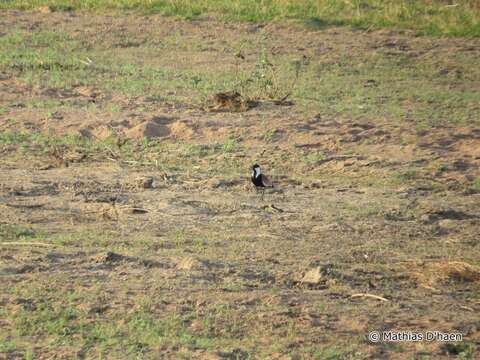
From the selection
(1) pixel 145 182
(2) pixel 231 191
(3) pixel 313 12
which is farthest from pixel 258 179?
(3) pixel 313 12

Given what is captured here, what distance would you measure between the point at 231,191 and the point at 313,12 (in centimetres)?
660

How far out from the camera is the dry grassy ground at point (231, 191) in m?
4.86

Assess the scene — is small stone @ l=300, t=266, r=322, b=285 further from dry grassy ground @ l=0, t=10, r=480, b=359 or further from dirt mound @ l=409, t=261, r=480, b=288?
dirt mound @ l=409, t=261, r=480, b=288

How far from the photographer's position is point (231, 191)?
295 inches

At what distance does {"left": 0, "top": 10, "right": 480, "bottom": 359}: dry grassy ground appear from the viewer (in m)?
4.86

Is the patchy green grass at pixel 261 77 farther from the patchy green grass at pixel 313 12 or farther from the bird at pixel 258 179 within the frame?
the bird at pixel 258 179

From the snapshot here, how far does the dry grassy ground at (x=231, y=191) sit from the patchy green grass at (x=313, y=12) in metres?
0.39

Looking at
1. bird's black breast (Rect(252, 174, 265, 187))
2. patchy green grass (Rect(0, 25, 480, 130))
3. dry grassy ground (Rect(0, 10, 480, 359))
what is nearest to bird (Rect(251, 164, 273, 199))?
bird's black breast (Rect(252, 174, 265, 187))

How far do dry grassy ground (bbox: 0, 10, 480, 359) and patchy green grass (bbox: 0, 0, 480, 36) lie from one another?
39cm

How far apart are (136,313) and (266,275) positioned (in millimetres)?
874

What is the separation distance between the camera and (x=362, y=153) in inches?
332

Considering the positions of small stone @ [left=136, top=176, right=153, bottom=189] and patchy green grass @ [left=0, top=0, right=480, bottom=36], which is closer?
small stone @ [left=136, top=176, right=153, bottom=189]

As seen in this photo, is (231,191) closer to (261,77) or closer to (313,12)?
(261,77)

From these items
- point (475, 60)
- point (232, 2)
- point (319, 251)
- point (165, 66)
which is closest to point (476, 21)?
point (475, 60)
